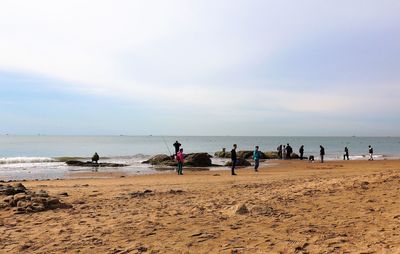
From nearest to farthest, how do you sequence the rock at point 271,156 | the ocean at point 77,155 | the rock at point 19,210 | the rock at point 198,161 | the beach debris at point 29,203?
the rock at point 19,210 → the beach debris at point 29,203 → the ocean at point 77,155 → the rock at point 198,161 → the rock at point 271,156

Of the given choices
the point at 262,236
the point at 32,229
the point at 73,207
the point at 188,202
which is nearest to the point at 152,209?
the point at 188,202

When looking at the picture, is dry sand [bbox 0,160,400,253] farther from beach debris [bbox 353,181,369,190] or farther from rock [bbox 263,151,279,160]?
rock [bbox 263,151,279,160]

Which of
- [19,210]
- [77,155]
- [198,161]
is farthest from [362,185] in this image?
[77,155]

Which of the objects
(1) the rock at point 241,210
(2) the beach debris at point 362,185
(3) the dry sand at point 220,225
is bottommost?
(3) the dry sand at point 220,225

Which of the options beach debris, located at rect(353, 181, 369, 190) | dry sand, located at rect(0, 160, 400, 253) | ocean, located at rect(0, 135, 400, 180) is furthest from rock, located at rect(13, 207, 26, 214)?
ocean, located at rect(0, 135, 400, 180)

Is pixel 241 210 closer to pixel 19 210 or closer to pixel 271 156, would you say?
pixel 19 210

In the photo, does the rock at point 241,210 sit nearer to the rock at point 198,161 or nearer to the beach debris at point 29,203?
the beach debris at point 29,203

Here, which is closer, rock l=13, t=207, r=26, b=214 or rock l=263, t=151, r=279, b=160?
rock l=13, t=207, r=26, b=214

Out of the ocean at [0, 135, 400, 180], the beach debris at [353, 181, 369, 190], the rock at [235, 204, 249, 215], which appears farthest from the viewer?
the ocean at [0, 135, 400, 180]

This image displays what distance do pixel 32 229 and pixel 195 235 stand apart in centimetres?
368

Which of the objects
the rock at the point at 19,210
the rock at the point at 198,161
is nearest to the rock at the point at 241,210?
the rock at the point at 19,210

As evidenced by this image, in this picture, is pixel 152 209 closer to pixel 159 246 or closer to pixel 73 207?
pixel 73 207

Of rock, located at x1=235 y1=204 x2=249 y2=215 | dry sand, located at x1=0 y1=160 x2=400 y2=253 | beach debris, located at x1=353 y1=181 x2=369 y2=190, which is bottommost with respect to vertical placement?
dry sand, located at x1=0 y1=160 x2=400 y2=253

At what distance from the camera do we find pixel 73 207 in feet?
35.0
